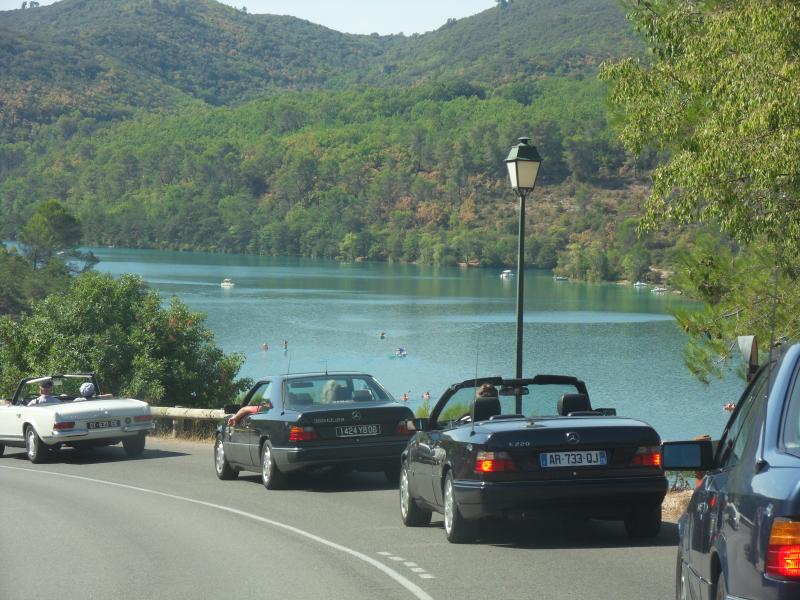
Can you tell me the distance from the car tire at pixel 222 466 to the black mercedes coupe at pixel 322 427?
2.70ft

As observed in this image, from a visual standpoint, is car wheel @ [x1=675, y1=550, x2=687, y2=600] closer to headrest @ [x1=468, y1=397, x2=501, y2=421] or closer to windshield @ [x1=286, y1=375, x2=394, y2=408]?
headrest @ [x1=468, y1=397, x2=501, y2=421]

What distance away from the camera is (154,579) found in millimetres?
9211

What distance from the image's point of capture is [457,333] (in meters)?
95.1

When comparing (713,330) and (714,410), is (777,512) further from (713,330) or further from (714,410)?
(714,410)

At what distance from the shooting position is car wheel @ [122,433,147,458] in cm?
2048

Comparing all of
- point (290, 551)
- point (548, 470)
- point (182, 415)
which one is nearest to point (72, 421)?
point (182, 415)

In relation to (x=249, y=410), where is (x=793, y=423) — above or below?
above

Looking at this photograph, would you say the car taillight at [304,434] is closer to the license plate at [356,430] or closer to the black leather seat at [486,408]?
the license plate at [356,430]

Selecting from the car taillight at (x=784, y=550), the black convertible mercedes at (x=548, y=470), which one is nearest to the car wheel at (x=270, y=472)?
the black convertible mercedes at (x=548, y=470)

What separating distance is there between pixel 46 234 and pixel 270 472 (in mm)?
110269

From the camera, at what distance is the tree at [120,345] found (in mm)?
37688

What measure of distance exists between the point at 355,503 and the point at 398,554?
382cm

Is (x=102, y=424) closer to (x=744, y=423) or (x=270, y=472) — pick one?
(x=270, y=472)

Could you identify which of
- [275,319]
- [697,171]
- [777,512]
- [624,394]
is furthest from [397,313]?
[777,512]
